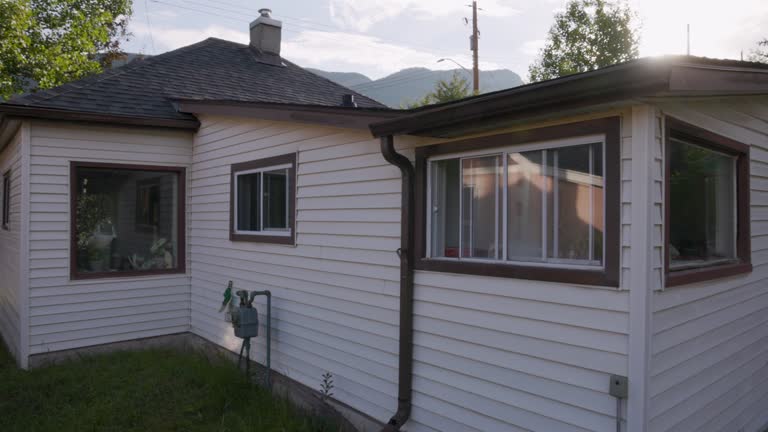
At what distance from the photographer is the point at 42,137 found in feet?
22.9

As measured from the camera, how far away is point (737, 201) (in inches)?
179

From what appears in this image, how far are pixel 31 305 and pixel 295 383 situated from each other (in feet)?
11.7

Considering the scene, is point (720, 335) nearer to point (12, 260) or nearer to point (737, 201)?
point (737, 201)

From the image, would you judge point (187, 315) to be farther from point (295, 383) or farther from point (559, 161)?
point (559, 161)

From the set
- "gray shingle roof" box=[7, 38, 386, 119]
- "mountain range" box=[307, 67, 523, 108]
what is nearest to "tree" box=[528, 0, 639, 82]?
"gray shingle roof" box=[7, 38, 386, 119]

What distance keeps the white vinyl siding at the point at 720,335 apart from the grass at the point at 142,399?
9.23 ft

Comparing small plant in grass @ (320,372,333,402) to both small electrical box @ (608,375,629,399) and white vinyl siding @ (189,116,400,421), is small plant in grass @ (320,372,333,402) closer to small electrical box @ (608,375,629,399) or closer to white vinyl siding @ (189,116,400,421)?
white vinyl siding @ (189,116,400,421)

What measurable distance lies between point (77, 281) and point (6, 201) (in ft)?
10.2

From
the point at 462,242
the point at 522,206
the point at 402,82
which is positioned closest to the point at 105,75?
the point at 462,242

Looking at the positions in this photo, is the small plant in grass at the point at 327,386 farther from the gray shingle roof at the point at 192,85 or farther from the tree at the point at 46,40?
the tree at the point at 46,40

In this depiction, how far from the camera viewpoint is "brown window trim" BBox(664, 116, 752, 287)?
339 centimetres

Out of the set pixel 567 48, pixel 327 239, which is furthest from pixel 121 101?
pixel 567 48

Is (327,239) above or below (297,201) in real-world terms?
below

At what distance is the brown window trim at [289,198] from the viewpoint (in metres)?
6.02
